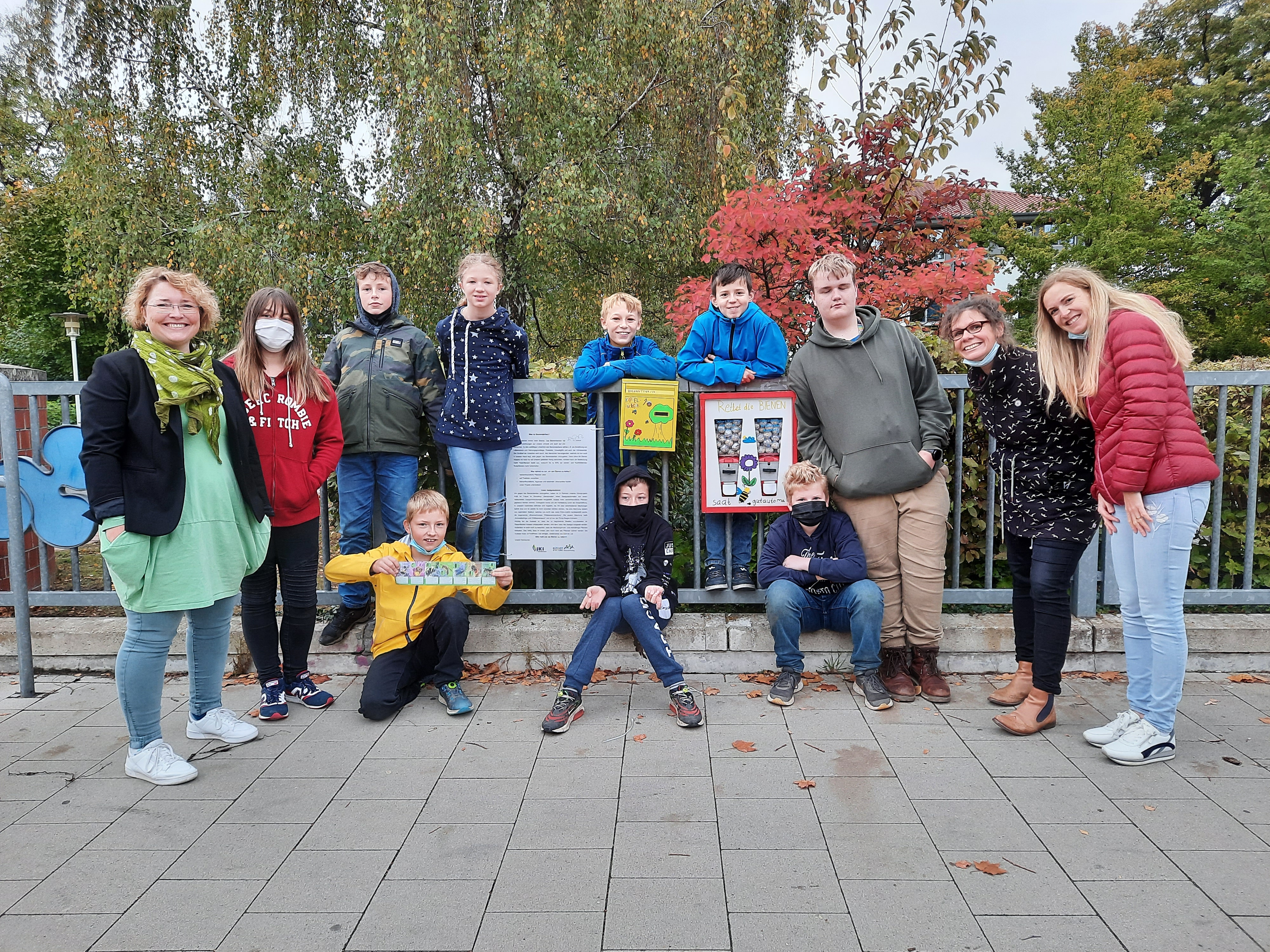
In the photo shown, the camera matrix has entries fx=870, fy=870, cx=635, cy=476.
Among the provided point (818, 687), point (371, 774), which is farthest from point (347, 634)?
point (818, 687)

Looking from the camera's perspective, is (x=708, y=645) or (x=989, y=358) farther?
(x=708, y=645)

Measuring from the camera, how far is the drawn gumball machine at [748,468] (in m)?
4.77

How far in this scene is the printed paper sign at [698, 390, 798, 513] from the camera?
15.6 ft

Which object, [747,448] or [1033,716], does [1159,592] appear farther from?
[747,448]

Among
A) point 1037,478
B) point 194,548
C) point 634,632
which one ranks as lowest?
point 634,632

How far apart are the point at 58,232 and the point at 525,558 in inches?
1075

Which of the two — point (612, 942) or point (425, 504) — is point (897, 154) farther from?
point (612, 942)

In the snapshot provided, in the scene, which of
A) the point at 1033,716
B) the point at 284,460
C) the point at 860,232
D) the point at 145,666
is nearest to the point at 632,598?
the point at 284,460

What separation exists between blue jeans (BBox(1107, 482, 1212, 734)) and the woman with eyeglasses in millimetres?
239

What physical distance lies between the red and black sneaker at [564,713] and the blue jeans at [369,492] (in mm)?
1295

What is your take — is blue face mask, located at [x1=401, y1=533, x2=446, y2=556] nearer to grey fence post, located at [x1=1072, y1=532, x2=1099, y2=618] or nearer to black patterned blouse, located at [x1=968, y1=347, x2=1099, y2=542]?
black patterned blouse, located at [x1=968, y1=347, x2=1099, y2=542]

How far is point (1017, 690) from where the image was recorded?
14.0 feet

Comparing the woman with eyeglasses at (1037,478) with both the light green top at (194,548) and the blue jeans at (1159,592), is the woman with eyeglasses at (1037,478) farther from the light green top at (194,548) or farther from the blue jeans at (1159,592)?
the light green top at (194,548)

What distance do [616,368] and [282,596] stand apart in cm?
203
